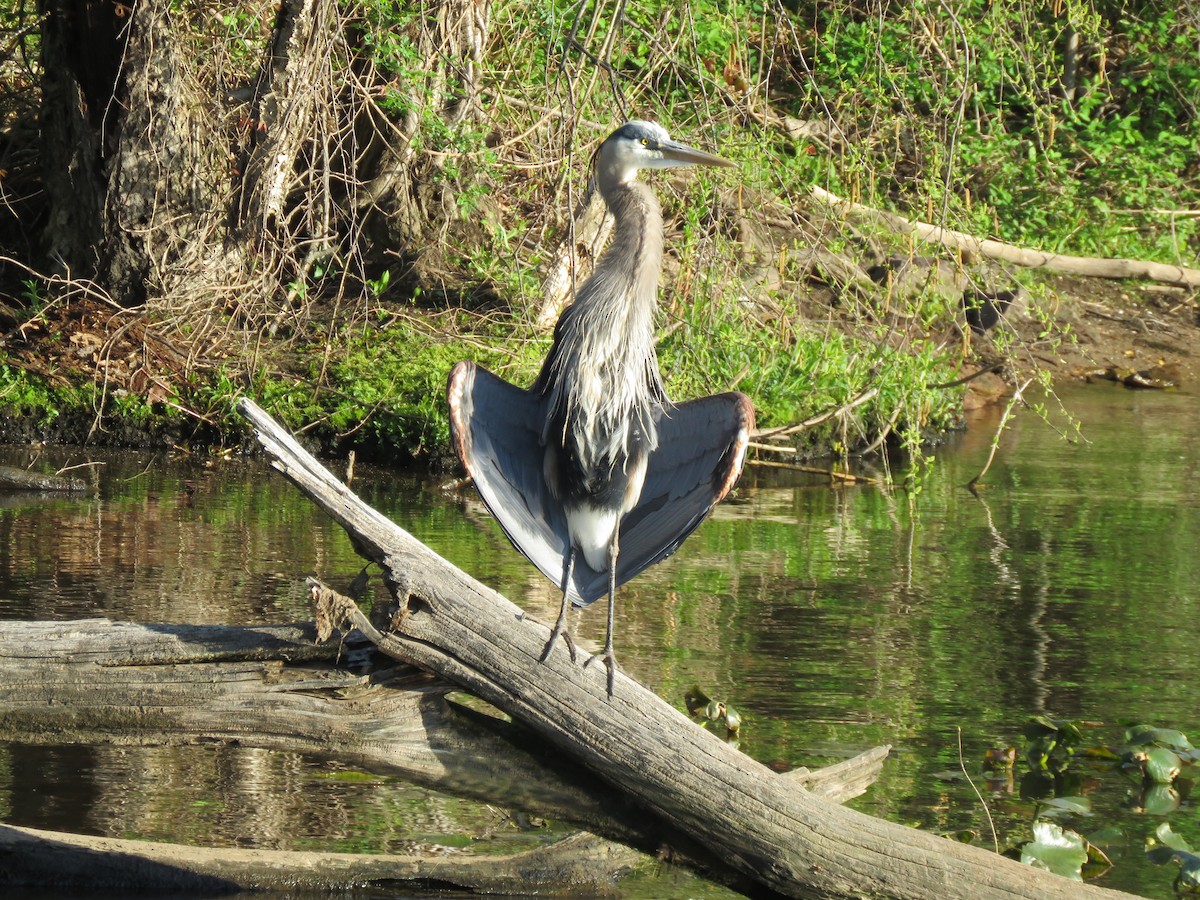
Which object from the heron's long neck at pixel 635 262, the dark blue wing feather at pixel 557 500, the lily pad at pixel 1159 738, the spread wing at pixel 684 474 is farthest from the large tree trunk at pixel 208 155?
the lily pad at pixel 1159 738

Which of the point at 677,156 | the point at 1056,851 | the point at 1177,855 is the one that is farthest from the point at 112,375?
the point at 1177,855

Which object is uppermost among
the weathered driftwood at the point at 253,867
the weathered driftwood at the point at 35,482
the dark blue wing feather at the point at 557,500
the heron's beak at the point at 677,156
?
the heron's beak at the point at 677,156

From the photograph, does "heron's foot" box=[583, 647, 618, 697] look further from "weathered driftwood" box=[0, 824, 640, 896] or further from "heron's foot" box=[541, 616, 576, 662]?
"weathered driftwood" box=[0, 824, 640, 896]

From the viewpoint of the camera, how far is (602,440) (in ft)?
14.5

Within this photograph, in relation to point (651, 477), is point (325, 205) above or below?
above

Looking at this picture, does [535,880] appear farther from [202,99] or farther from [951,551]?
[202,99]

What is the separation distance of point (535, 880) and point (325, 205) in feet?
14.9

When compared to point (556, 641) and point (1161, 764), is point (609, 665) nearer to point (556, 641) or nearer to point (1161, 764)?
point (556, 641)

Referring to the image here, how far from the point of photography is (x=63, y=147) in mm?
9516

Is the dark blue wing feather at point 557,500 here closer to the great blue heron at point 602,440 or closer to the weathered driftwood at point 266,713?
the great blue heron at point 602,440

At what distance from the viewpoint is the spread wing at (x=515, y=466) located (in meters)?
4.30

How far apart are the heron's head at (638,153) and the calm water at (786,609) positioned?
1678 millimetres

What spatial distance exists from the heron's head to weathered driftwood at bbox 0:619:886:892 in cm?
181

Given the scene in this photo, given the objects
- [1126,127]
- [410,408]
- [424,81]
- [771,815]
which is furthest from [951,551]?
[1126,127]
